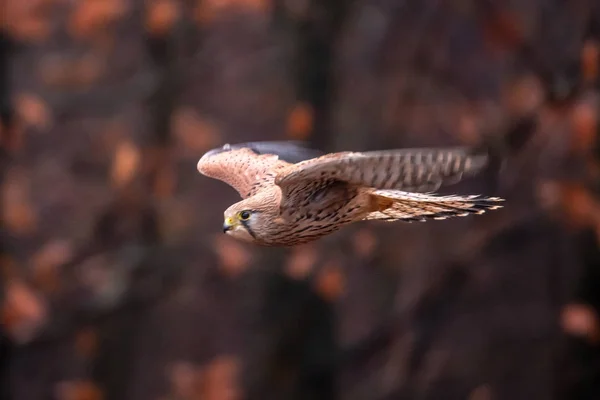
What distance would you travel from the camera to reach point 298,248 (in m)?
3.78

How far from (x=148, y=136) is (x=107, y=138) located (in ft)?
1.16

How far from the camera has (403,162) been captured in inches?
47.0

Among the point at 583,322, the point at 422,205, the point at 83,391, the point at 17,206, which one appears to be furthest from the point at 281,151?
the point at 83,391

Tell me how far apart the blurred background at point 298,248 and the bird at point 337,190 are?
187cm

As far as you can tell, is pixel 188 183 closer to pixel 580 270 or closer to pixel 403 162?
pixel 580 270

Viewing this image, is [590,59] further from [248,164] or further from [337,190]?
[337,190]

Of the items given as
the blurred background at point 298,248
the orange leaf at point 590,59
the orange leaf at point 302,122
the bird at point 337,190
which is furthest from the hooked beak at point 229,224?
the orange leaf at point 590,59

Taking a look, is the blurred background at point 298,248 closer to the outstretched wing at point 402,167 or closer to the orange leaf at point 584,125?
the orange leaf at point 584,125

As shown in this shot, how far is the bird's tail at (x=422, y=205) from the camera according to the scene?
147cm

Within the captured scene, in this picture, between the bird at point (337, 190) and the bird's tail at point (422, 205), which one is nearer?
the bird at point (337, 190)

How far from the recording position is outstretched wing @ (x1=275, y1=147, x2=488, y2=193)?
3.84 feet

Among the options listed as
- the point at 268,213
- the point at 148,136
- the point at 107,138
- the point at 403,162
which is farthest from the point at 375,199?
the point at 107,138

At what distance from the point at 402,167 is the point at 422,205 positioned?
420 millimetres

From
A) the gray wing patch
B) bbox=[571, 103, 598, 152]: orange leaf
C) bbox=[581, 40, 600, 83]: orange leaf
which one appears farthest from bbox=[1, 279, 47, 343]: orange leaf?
bbox=[581, 40, 600, 83]: orange leaf
